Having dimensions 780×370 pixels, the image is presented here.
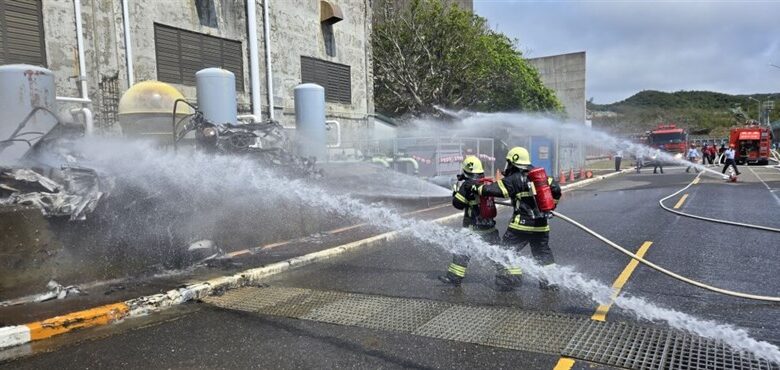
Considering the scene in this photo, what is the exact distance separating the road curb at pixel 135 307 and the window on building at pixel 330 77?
10656 millimetres

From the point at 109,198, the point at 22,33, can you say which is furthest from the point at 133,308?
the point at 22,33

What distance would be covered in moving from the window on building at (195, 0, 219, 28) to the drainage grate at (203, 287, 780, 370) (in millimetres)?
10225

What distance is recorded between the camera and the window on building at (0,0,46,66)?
33.1 feet

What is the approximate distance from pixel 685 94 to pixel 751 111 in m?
30.5

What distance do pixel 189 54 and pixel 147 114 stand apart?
4274 mm

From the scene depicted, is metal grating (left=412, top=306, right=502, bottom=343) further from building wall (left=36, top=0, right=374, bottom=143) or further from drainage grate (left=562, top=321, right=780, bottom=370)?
building wall (left=36, top=0, right=374, bottom=143)

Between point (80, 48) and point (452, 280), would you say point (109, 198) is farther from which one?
point (80, 48)

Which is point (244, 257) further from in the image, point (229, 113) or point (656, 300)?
point (656, 300)

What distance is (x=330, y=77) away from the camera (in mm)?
18266

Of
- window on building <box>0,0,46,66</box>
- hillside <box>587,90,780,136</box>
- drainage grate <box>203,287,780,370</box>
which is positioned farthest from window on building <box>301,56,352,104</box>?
hillside <box>587,90,780,136</box>

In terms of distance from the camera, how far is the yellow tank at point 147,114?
32.6ft

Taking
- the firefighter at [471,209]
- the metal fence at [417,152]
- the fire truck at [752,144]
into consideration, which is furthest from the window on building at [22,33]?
the fire truck at [752,144]

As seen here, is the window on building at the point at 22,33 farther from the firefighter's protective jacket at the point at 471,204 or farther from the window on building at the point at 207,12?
the firefighter's protective jacket at the point at 471,204

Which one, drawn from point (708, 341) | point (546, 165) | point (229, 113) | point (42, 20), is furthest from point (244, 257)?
point (546, 165)
